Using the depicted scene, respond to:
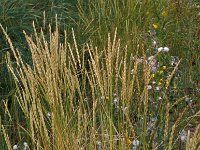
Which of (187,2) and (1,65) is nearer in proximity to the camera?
(1,65)

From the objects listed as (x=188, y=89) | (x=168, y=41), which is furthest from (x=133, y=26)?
(x=188, y=89)

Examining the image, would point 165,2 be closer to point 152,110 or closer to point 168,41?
point 168,41

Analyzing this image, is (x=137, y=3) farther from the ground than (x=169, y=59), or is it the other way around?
(x=137, y=3)

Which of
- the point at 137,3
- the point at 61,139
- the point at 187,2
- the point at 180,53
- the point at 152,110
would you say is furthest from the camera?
the point at 187,2

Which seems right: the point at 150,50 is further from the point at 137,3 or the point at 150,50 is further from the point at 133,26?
the point at 137,3

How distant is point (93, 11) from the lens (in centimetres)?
452

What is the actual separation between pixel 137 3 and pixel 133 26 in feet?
1.18

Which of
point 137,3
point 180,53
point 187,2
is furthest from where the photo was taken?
point 187,2

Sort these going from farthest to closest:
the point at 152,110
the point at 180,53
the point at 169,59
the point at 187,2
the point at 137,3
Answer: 1. the point at 187,2
2. the point at 137,3
3. the point at 180,53
4. the point at 169,59
5. the point at 152,110

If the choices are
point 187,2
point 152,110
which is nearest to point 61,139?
point 152,110

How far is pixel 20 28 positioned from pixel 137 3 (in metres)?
1.09

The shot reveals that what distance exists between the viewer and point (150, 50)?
3.83 m

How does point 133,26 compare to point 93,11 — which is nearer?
point 133,26

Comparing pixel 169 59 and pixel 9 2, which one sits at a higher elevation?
pixel 9 2
